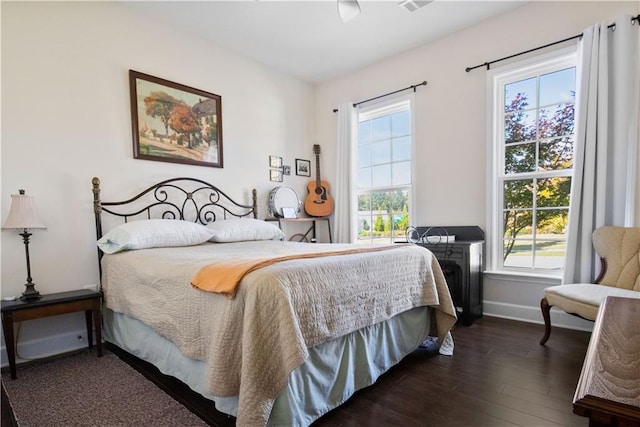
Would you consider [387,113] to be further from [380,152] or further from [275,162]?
[275,162]

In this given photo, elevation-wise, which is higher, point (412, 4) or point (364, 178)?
point (412, 4)

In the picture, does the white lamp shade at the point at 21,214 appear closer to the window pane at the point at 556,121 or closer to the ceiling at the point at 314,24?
the ceiling at the point at 314,24

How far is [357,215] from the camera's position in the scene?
411cm

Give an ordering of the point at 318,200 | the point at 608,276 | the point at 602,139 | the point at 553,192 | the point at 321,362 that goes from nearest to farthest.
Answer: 1. the point at 321,362
2. the point at 608,276
3. the point at 602,139
4. the point at 553,192
5. the point at 318,200

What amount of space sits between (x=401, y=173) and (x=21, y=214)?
3322 millimetres

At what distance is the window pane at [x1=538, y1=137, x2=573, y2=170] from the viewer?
2.74m

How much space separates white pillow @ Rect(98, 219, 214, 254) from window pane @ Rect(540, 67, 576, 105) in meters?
3.21

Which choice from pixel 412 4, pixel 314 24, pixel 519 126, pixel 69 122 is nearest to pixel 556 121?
pixel 519 126

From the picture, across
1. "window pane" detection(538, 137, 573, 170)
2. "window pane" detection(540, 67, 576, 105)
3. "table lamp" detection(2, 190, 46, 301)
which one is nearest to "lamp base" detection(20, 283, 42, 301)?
"table lamp" detection(2, 190, 46, 301)

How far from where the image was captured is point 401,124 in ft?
12.3

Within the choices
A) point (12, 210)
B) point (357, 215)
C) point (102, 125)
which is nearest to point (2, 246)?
point (12, 210)

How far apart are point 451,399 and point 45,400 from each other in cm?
209

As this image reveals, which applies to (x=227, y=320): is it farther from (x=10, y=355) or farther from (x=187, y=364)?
(x=10, y=355)

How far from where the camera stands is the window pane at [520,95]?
2920mm
